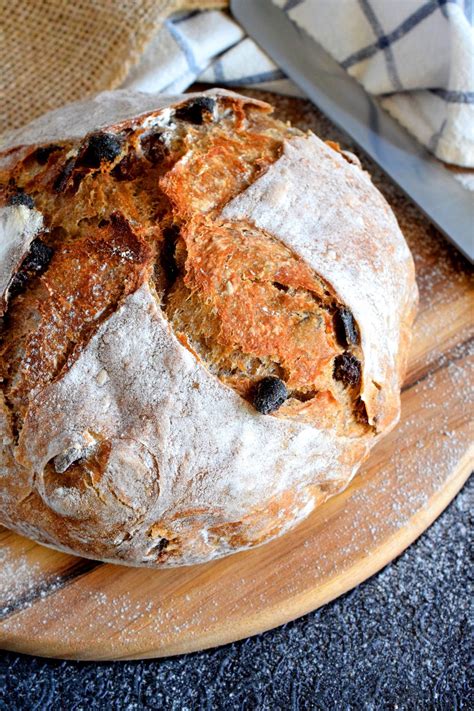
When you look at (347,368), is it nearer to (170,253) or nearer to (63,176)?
(170,253)

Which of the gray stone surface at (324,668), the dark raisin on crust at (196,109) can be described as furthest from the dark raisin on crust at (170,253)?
the gray stone surface at (324,668)

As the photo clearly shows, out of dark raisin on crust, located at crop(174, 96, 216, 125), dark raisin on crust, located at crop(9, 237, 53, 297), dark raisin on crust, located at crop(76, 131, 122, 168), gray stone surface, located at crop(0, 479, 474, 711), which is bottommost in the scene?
gray stone surface, located at crop(0, 479, 474, 711)

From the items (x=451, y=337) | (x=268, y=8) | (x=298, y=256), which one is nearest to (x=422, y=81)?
(x=268, y=8)

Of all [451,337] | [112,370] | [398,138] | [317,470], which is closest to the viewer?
[112,370]

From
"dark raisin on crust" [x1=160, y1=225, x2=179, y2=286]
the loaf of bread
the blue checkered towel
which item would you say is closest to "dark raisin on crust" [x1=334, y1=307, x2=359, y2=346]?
the loaf of bread

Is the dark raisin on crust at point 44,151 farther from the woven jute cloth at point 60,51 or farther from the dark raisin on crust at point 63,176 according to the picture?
the woven jute cloth at point 60,51

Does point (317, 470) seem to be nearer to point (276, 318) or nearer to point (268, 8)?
point (276, 318)

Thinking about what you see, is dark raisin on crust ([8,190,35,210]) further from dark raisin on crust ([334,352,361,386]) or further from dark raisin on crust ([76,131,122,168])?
dark raisin on crust ([334,352,361,386])
